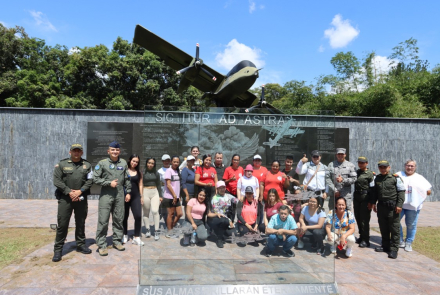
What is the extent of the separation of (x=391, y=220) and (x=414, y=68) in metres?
28.8

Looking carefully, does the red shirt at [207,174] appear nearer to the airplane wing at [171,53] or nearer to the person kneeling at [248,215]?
the person kneeling at [248,215]

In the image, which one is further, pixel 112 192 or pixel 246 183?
pixel 112 192

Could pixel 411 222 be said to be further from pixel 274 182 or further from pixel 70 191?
pixel 70 191

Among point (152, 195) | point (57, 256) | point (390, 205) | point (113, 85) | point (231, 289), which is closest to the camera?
point (231, 289)

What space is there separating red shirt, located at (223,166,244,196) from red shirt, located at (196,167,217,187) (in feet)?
0.54

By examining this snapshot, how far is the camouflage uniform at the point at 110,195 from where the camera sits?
4816mm

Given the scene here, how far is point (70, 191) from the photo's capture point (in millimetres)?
4629

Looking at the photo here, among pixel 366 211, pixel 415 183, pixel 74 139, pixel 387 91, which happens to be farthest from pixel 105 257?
pixel 387 91

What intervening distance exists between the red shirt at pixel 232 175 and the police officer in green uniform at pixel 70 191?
2.60m

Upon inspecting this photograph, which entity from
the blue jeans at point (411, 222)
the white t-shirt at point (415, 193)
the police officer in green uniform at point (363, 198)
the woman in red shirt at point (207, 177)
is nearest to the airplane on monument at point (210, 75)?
the police officer in green uniform at point (363, 198)

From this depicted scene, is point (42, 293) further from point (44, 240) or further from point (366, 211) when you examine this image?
point (366, 211)

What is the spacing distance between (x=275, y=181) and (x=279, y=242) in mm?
785

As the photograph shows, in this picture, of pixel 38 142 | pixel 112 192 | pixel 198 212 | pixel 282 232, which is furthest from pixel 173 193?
pixel 38 142

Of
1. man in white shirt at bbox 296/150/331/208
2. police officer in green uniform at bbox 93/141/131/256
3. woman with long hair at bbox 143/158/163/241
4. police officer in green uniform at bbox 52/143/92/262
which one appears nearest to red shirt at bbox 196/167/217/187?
woman with long hair at bbox 143/158/163/241
